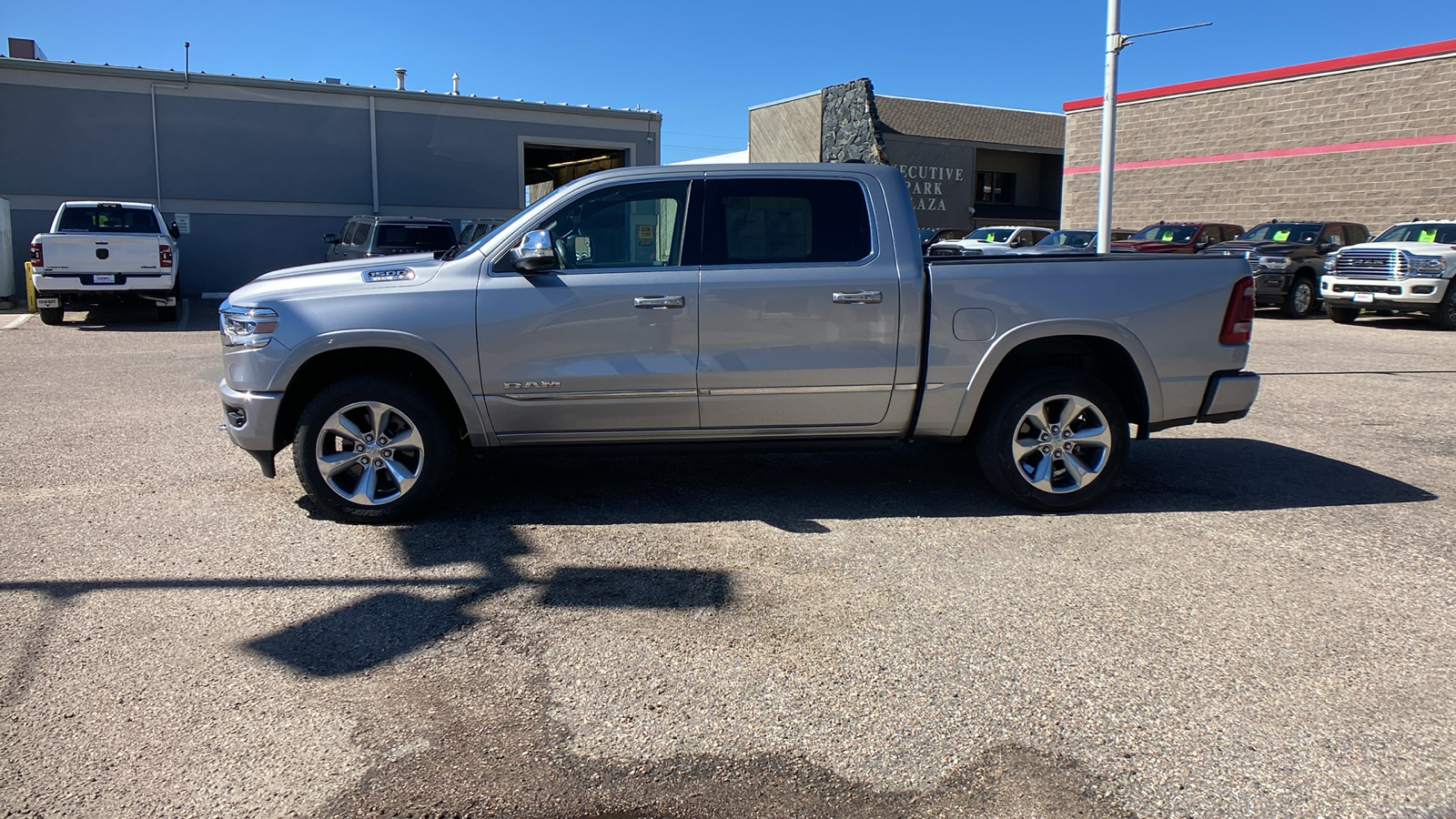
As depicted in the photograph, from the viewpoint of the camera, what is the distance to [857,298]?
5434mm

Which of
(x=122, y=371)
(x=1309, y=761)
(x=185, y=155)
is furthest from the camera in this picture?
(x=185, y=155)

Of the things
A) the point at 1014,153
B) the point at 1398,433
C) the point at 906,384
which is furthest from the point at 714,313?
the point at 1014,153

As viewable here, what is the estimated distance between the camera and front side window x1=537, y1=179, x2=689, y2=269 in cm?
546

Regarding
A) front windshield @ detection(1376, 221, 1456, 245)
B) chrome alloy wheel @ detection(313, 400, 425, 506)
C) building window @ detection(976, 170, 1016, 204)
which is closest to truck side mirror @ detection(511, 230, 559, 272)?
chrome alloy wheel @ detection(313, 400, 425, 506)

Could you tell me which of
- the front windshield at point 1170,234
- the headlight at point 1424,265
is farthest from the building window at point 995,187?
the headlight at point 1424,265

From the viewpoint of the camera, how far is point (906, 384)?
5.55 meters

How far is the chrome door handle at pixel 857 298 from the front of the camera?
17.8 ft

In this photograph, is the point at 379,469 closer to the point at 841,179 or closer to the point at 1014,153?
the point at 841,179

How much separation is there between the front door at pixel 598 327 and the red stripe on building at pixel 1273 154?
922 inches

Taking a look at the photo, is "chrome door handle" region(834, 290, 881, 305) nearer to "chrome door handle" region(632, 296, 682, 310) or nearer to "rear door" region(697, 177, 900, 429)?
"rear door" region(697, 177, 900, 429)

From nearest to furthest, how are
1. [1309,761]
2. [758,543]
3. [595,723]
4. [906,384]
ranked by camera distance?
[1309,761]
[595,723]
[758,543]
[906,384]

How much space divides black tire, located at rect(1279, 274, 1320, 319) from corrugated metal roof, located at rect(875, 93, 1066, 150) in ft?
88.8

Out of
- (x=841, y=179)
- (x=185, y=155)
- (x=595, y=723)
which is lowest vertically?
(x=595, y=723)

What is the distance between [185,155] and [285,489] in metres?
18.9
